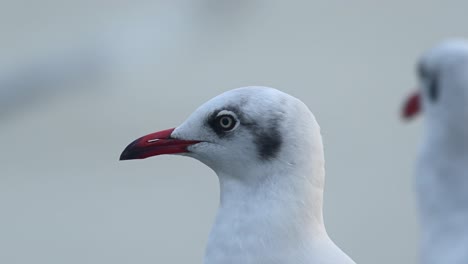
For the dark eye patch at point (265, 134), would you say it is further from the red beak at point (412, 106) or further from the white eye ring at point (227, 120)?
the red beak at point (412, 106)

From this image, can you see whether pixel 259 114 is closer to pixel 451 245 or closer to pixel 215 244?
pixel 215 244

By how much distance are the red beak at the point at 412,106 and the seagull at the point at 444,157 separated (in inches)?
1.3

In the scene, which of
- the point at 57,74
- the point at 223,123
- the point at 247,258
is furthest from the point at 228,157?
the point at 57,74

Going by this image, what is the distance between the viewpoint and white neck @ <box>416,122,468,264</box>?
2406 millimetres

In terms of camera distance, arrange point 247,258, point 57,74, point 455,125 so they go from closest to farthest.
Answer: point 455,125 → point 247,258 → point 57,74

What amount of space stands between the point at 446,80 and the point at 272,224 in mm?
1009

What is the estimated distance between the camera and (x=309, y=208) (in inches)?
129

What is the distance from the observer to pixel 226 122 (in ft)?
10.8

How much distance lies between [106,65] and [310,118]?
28.4 ft

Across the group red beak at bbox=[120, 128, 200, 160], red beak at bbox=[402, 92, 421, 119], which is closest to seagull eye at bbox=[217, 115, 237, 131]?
red beak at bbox=[120, 128, 200, 160]

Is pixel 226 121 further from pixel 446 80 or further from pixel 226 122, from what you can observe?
pixel 446 80

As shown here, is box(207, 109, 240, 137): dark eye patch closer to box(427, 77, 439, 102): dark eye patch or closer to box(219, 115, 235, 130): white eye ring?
box(219, 115, 235, 130): white eye ring

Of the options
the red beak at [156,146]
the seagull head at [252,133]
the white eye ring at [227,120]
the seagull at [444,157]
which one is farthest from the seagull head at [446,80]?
the red beak at [156,146]

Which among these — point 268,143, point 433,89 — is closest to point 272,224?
point 268,143
